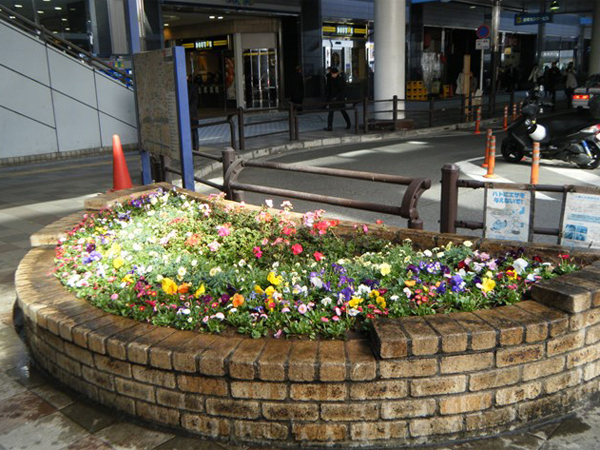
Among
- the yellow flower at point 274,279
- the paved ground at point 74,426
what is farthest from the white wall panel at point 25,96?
the yellow flower at point 274,279

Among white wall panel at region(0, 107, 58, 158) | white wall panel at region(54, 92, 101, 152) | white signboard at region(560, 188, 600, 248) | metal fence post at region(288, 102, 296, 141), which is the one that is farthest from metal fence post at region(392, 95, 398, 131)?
white signboard at region(560, 188, 600, 248)

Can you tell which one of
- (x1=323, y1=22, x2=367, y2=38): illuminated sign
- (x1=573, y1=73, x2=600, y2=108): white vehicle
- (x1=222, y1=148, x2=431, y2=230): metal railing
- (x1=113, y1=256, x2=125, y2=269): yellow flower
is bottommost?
(x1=113, y1=256, x2=125, y2=269): yellow flower

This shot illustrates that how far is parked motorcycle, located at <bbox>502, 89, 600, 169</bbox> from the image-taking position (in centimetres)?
1110

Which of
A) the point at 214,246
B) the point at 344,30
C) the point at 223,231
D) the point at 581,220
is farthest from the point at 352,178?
the point at 344,30

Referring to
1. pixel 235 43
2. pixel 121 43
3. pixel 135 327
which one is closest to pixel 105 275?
pixel 135 327

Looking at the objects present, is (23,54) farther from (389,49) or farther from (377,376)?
(377,376)

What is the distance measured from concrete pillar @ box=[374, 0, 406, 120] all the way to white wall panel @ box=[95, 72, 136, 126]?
26.3 feet

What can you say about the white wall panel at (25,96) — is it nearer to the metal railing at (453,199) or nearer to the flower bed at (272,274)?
the flower bed at (272,274)

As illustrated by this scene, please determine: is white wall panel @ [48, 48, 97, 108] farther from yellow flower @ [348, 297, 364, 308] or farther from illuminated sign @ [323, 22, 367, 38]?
illuminated sign @ [323, 22, 367, 38]

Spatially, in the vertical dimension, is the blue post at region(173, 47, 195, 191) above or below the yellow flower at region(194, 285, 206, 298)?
above

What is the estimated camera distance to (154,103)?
24.5 ft

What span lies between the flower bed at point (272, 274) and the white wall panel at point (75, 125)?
1027 cm

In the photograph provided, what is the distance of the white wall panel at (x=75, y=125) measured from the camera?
14500 mm

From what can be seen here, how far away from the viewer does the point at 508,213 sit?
491cm
